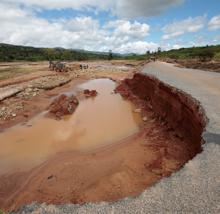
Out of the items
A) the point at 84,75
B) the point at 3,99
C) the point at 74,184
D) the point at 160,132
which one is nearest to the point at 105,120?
the point at 160,132

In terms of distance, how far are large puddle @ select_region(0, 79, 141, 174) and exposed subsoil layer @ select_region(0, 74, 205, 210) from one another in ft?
2.79

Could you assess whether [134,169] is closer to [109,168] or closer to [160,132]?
[109,168]

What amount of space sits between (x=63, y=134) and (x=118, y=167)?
17.3ft

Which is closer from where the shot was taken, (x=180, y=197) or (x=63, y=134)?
(x=180, y=197)

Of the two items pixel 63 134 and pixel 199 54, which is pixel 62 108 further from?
pixel 199 54

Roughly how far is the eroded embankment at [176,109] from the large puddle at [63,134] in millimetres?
1798

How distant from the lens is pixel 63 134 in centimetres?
1381

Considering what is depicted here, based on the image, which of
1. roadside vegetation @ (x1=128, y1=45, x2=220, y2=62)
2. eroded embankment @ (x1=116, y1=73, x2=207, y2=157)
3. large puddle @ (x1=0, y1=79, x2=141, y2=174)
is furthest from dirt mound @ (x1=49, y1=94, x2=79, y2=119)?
roadside vegetation @ (x1=128, y1=45, x2=220, y2=62)


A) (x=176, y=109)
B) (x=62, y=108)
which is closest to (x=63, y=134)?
(x=62, y=108)

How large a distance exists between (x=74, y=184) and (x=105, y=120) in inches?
320

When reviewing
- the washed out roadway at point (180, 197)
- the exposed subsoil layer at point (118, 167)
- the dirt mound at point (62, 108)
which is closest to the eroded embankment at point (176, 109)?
the exposed subsoil layer at point (118, 167)

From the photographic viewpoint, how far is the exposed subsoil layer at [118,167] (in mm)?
7902

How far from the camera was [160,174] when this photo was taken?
8461mm

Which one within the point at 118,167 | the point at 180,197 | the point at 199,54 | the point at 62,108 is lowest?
the point at 62,108
